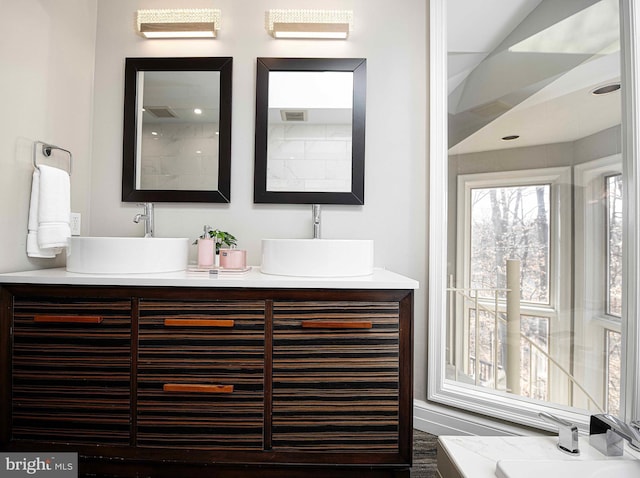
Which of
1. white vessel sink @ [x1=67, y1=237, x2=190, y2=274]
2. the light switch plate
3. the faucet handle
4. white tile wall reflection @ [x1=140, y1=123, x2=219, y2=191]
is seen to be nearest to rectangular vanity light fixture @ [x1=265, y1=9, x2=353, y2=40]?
white tile wall reflection @ [x1=140, y1=123, x2=219, y2=191]

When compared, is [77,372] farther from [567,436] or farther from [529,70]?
[529,70]

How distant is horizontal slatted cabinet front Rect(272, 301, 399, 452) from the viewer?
136cm

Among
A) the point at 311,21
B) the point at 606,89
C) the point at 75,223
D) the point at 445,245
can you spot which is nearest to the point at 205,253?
the point at 75,223

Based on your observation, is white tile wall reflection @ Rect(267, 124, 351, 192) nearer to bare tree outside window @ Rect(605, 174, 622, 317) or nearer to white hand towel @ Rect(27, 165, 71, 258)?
white hand towel @ Rect(27, 165, 71, 258)

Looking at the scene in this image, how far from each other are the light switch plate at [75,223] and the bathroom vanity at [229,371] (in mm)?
535

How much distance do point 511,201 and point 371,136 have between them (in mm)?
795

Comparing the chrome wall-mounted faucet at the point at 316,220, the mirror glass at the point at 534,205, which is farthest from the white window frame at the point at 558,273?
the chrome wall-mounted faucet at the point at 316,220

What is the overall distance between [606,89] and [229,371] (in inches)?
76.9

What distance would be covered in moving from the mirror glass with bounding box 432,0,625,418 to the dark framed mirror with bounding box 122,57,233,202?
1239 millimetres

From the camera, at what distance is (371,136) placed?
6.36 feet

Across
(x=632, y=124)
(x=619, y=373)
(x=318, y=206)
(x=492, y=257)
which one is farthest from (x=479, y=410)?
(x=632, y=124)

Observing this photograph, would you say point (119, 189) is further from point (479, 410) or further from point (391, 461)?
point (479, 410)

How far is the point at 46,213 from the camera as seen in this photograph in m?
1.58

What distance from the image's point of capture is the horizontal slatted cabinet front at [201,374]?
4.47 feet
